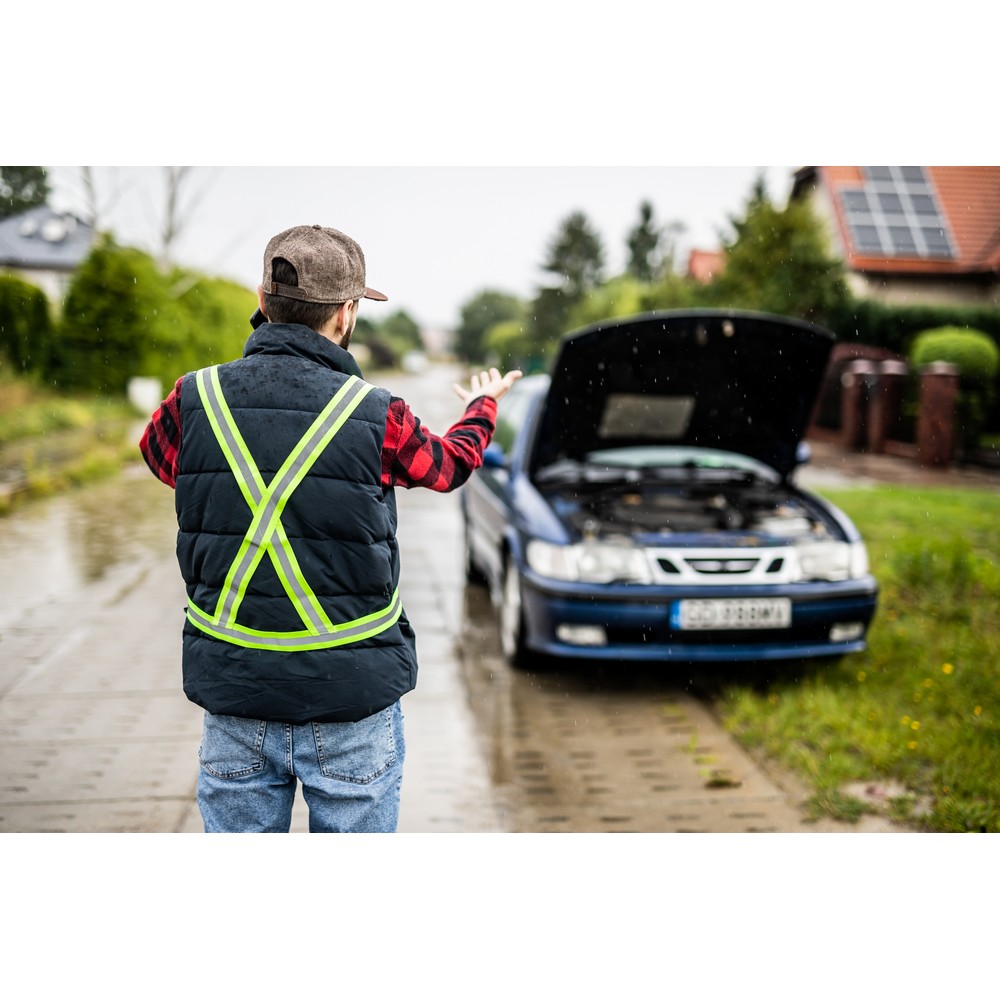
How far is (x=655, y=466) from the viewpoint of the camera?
16.8ft

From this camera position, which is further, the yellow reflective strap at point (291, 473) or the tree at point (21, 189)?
the tree at point (21, 189)

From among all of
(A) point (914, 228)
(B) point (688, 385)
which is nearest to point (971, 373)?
(A) point (914, 228)

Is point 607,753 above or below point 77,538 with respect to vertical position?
above

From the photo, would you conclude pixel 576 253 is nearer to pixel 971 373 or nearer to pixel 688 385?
pixel 971 373

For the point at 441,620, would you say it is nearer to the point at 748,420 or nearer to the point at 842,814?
the point at 748,420

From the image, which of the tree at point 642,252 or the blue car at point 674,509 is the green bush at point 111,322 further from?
the tree at point 642,252

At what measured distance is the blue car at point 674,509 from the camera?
13.3 feet

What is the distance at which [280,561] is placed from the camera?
5.82ft

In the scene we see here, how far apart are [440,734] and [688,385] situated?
7.07 ft

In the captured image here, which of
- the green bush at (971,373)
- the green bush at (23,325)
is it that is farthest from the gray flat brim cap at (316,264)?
the green bush at (971,373)

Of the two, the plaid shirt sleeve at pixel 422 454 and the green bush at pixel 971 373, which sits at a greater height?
the plaid shirt sleeve at pixel 422 454

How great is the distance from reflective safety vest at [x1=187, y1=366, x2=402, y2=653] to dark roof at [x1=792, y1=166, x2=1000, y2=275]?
303 cm

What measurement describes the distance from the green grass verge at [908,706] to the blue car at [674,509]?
0.31m

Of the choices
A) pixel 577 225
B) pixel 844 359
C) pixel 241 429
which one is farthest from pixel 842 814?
pixel 577 225
